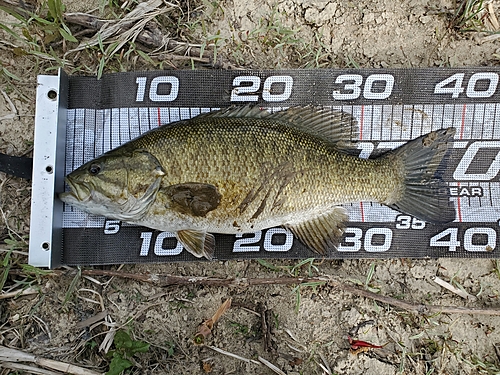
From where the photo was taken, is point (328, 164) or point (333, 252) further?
point (333, 252)

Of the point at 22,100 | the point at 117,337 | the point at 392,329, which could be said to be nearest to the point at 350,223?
the point at 392,329

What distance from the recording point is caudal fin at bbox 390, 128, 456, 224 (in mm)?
2896

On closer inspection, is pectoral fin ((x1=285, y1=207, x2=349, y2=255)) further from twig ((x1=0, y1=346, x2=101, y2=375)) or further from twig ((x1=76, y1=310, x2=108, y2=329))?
twig ((x1=0, y1=346, x2=101, y2=375))

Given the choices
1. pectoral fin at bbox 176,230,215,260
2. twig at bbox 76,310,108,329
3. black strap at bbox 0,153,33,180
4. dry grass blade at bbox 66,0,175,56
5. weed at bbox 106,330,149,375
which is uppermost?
dry grass blade at bbox 66,0,175,56

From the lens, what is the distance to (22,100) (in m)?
3.15

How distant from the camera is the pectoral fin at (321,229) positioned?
2.94 meters

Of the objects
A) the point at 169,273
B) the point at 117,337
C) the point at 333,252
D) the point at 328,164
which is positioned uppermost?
the point at 328,164

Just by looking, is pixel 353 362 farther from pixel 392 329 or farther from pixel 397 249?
pixel 397 249

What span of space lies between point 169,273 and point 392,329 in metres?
1.75

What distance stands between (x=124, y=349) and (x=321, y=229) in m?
1.66

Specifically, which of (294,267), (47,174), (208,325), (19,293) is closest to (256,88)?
(294,267)

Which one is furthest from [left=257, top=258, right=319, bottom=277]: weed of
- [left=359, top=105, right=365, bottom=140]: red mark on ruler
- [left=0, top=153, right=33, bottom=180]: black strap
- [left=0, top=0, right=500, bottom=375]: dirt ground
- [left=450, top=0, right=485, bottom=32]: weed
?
[left=450, top=0, right=485, bottom=32]: weed

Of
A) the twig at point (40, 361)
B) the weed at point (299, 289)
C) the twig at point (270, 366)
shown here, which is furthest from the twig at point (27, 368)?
the weed at point (299, 289)

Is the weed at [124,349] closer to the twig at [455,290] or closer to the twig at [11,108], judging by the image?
the twig at [11,108]
